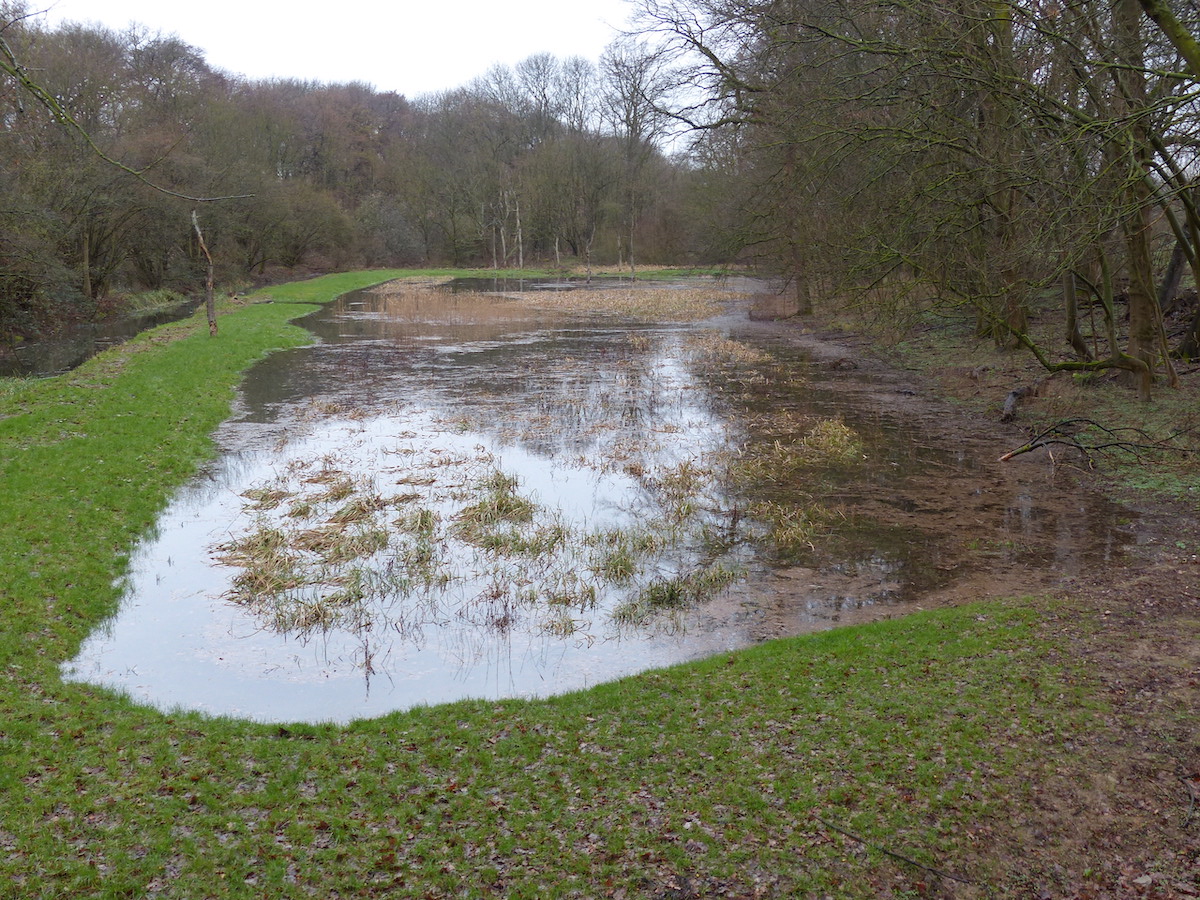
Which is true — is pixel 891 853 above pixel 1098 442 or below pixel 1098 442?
below

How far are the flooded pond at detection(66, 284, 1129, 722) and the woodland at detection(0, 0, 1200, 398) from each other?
3.75 m

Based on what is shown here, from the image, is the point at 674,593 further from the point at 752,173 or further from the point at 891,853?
the point at 752,173

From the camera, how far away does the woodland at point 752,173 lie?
40.4 feet

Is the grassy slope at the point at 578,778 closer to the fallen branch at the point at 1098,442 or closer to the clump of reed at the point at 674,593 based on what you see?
the clump of reed at the point at 674,593

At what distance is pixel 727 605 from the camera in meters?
9.30

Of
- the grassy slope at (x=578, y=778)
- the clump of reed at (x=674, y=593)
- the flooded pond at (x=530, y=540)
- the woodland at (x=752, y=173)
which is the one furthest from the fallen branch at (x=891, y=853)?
the woodland at (x=752, y=173)

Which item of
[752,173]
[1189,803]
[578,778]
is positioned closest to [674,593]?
[578,778]

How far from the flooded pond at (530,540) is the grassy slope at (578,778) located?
27.9 inches

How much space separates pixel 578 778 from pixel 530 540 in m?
5.47

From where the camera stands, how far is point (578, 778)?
5.85 m

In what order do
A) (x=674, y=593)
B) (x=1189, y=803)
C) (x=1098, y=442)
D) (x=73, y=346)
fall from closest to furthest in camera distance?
(x=1189, y=803) → (x=674, y=593) → (x=1098, y=442) → (x=73, y=346)

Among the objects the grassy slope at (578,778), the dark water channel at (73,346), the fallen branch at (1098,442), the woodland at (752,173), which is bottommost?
the grassy slope at (578,778)

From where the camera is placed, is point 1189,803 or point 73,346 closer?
point 1189,803

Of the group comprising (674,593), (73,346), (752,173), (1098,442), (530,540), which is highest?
(752,173)
